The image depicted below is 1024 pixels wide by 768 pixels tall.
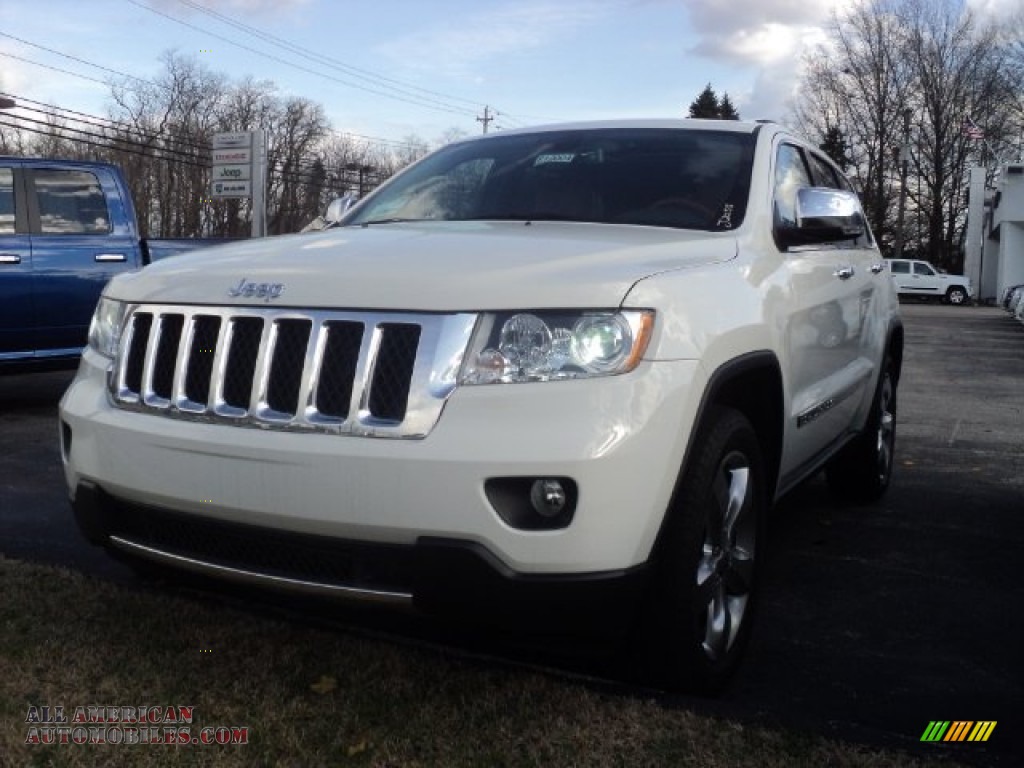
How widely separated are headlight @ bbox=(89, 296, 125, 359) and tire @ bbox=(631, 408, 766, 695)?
5.82 ft

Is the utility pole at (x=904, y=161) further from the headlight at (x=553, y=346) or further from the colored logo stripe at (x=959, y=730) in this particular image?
the headlight at (x=553, y=346)

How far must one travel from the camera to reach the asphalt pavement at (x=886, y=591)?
3.12 m

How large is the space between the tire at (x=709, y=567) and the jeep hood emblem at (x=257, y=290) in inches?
47.0

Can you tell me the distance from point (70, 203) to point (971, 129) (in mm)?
57736

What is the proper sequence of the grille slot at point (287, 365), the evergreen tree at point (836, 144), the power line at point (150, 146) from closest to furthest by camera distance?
the grille slot at point (287, 365), the power line at point (150, 146), the evergreen tree at point (836, 144)

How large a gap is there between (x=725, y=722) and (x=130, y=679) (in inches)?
66.8

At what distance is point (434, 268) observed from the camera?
2.82 metres

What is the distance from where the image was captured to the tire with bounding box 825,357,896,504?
18.1ft

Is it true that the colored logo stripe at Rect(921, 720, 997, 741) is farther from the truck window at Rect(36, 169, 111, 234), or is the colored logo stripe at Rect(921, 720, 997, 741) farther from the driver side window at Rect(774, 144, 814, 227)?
the truck window at Rect(36, 169, 111, 234)

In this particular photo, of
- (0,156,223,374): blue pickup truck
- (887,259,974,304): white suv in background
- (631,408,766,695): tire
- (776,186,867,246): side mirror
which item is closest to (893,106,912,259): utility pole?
(887,259,974,304): white suv in background

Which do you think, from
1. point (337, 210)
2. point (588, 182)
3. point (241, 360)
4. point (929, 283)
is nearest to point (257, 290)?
point (241, 360)

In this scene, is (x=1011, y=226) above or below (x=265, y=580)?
above

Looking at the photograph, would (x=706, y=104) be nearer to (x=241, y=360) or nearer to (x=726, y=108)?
(x=726, y=108)

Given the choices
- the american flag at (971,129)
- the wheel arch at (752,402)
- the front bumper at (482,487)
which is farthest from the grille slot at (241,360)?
the american flag at (971,129)
